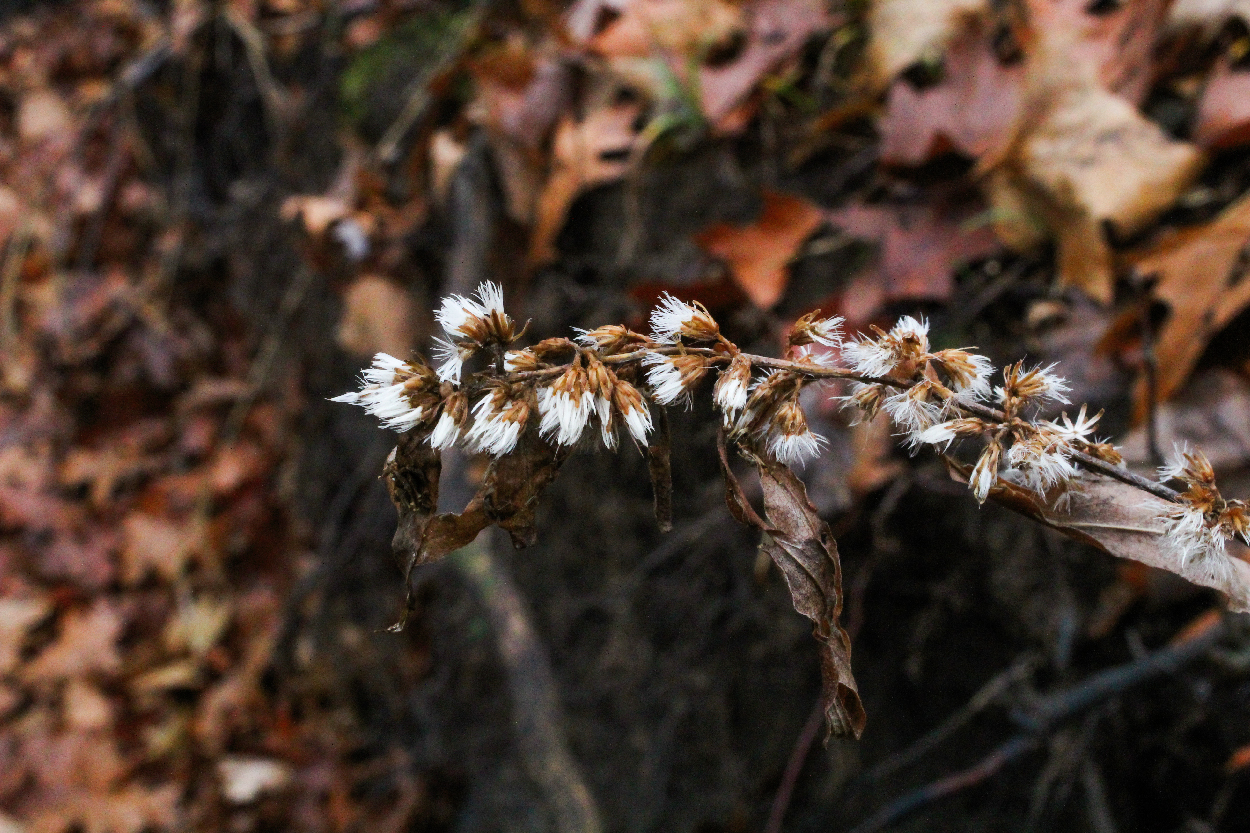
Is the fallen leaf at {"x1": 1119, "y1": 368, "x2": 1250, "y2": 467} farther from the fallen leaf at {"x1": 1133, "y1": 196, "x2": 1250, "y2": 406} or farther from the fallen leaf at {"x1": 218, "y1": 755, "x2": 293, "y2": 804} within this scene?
the fallen leaf at {"x1": 218, "y1": 755, "x2": 293, "y2": 804}

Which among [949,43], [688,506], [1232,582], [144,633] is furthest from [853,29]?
[144,633]

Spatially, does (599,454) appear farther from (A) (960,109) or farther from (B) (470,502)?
(A) (960,109)

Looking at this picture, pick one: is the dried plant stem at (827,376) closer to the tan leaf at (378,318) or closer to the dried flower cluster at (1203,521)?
the dried flower cluster at (1203,521)

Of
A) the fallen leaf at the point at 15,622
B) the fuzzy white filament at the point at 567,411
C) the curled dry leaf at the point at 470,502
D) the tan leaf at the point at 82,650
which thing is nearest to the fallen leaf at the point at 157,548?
the tan leaf at the point at 82,650

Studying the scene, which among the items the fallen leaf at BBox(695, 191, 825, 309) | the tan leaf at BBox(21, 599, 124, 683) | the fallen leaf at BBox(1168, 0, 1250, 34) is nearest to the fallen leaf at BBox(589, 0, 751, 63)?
the fallen leaf at BBox(695, 191, 825, 309)

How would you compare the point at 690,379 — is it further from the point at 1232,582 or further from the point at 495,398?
the point at 1232,582
